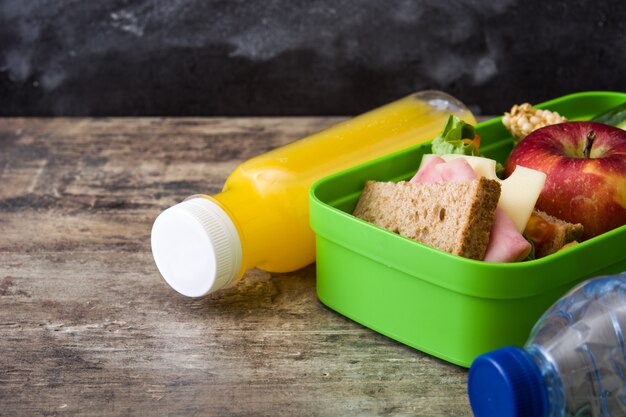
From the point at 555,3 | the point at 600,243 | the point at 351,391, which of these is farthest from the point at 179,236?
the point at 555,3

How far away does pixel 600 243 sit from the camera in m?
0.78

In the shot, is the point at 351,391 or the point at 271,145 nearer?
the point at 351,391

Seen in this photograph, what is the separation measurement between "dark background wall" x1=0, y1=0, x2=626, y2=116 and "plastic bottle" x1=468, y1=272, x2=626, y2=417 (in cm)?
82


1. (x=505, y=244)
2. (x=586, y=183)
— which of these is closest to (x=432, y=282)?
(x=505, y=244)

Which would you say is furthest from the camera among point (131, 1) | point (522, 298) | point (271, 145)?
point (131, 1)

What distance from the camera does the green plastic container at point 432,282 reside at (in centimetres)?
75

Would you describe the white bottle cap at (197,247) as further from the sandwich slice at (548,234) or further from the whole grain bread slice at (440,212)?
the sandwich slice at (548,234)

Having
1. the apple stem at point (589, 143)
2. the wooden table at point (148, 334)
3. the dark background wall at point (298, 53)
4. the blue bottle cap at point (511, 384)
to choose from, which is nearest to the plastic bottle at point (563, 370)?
the blue bottle cap at point (511, 384)

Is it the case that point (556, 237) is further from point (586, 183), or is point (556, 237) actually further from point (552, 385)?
point (552, 385)

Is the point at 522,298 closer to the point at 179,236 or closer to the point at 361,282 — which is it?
the point at 361,282

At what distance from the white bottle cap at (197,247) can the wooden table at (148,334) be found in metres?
0.04

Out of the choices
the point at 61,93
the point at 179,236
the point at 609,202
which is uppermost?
the point at 609,202

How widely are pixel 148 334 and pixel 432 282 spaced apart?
278mm

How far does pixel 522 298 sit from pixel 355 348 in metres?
0.16
